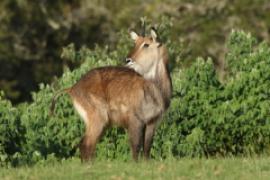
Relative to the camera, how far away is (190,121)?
13.6 metres

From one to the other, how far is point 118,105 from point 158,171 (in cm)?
202

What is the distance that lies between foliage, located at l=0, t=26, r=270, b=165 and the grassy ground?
295 centimetres

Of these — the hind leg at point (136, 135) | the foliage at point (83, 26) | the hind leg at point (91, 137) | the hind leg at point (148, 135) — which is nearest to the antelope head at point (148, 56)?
the hind leg at point (148, 135)

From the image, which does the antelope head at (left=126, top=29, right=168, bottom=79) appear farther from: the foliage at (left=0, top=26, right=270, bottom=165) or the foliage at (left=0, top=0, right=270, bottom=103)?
the foliage at (left=0, top=0, right=270, bottom=103)

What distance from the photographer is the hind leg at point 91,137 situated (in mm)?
11273

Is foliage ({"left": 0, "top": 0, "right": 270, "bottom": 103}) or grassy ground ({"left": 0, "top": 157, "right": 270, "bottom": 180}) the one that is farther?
foliage ({"left": 0, "top": 0, "right": 270, "bottom": 103})

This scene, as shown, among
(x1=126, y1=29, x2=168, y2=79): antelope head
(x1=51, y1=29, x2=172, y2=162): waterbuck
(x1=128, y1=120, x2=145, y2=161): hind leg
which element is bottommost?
(x1=128, y1=120, x2=145, y2=161): hind leg

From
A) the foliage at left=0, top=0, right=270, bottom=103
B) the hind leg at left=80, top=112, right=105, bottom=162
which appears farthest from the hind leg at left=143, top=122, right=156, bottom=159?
the foliage at left=0, top=0, right=270, bottom=103

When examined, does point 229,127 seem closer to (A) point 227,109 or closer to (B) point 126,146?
(A) point 227,109

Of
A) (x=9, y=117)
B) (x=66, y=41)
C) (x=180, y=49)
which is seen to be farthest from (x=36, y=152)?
(x=66, y=41)

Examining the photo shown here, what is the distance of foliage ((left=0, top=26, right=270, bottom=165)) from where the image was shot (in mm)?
13180

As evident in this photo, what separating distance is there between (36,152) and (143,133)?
188 centimetres

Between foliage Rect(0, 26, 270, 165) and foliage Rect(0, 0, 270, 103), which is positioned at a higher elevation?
foliage Rect(0, 0, 270, 103)

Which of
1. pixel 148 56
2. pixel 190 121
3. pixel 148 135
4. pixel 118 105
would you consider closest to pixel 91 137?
pixel 118 105
